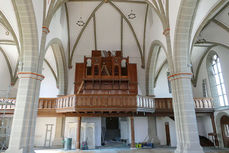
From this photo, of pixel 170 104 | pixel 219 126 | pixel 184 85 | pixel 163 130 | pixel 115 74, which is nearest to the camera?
pixel 184 85

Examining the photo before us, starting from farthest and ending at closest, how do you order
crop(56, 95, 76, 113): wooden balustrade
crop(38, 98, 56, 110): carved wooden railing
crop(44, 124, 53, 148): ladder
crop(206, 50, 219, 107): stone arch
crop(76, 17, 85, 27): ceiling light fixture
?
crop(76, 17, 85, 27): ceiling light fixture
crop(44, 124, 53, 148): ladder
crop(206, 50, 219, 107): stone arch
crop(38, 98, 56, 110): carved wooden railing
crop(56, 95, 76, 113): wooden balustrade

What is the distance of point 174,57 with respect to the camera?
9836 millimetres

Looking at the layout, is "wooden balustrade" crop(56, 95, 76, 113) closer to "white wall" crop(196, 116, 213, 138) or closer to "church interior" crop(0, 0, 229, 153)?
"church interior" crop(0, 0, 229, 153)

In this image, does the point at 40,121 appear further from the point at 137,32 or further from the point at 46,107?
the point at 137,32

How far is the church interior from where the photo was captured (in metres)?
9.01

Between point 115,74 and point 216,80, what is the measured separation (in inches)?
347

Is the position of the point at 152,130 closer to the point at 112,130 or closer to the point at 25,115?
the point at 112,130

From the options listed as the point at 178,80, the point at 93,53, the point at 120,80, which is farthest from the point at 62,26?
the point at 178,80

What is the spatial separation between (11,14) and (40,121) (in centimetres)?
1001

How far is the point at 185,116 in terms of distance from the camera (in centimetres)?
880

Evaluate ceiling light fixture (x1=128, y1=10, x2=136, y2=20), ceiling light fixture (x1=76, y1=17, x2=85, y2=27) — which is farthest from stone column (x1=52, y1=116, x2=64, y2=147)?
ceiling light fixture (x1=128, y1=10, x2=136, y2=20)

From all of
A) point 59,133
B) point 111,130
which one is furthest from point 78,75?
point 111,130

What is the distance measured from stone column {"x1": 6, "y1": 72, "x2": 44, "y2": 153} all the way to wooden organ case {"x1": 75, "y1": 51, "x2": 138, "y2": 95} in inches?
238

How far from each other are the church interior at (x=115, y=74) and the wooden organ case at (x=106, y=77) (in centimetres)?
9
